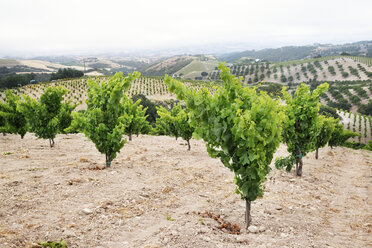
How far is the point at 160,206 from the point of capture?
7.46m

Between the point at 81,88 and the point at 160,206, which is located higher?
the point at 81,88

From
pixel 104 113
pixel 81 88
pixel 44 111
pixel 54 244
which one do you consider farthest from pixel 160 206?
pixel 81 88

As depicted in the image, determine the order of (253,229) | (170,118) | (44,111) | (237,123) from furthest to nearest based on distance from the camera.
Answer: (170,118) → (44,111) → (253,229) → (237,123)

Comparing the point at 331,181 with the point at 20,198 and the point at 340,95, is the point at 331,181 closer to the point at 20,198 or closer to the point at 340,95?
the point at 20,198

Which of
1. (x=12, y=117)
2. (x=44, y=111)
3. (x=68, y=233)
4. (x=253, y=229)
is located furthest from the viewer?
(x=12, y=117)

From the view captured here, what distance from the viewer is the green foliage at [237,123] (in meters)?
5.11

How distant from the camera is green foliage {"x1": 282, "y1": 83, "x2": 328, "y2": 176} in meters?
10.9

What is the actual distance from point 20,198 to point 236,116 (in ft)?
24.4

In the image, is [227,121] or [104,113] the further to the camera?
[104,113]

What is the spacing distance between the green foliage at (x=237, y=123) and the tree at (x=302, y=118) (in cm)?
612

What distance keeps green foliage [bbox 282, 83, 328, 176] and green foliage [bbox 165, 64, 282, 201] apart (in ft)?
20.5

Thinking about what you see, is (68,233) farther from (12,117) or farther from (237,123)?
(12,117)

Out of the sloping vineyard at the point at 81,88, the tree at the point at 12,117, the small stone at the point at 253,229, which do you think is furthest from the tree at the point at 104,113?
the sloping vineyard at the point at 81,88

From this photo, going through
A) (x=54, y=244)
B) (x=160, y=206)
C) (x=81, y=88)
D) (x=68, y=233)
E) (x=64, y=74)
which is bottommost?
(x=160, y=206)
